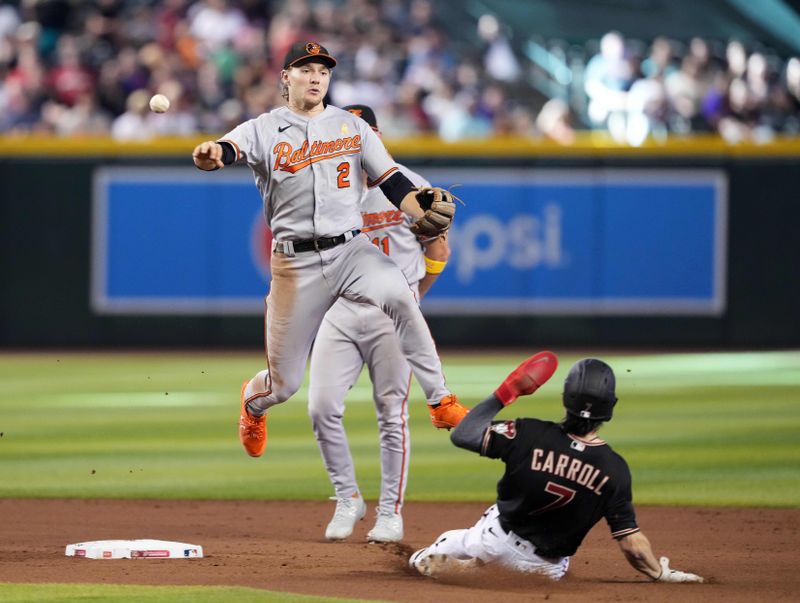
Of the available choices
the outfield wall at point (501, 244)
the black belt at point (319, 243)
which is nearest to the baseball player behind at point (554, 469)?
the black belt at point (319, 243)

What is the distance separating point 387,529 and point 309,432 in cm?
456

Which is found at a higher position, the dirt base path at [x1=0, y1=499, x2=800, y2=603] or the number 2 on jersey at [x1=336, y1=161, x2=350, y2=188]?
the number 2 on jersey at [x1=336, y1=161, x2=350, y2=188]

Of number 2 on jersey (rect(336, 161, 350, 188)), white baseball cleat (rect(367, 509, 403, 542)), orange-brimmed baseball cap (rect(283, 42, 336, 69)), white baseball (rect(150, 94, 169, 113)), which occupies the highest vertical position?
orange-brimmed baseball cap (rect(283, 42, 336, 69))

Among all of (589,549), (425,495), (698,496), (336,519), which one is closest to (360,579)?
(336,519)

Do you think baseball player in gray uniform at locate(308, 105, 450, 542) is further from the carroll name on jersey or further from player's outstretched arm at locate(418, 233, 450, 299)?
the carroll name on jersey

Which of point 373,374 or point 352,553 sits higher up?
point 373,374

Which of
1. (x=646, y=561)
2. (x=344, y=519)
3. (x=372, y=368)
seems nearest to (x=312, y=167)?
(x=372, y=368)

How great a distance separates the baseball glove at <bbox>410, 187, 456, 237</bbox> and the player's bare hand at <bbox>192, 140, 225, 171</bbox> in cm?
92

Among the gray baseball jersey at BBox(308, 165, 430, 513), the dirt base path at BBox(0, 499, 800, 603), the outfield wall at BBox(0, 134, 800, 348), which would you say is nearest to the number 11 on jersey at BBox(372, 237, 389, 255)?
the gray baseball jersey at BBox(308, 165, 430, 513)

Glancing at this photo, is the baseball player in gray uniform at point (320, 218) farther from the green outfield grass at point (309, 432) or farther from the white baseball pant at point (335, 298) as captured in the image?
the green outfield grass at point (309, 432)

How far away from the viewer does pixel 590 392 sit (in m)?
5.54

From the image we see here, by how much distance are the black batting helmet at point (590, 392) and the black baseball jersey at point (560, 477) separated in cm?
14

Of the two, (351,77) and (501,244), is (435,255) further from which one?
(351,77)

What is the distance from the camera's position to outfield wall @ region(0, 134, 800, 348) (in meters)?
16.6
